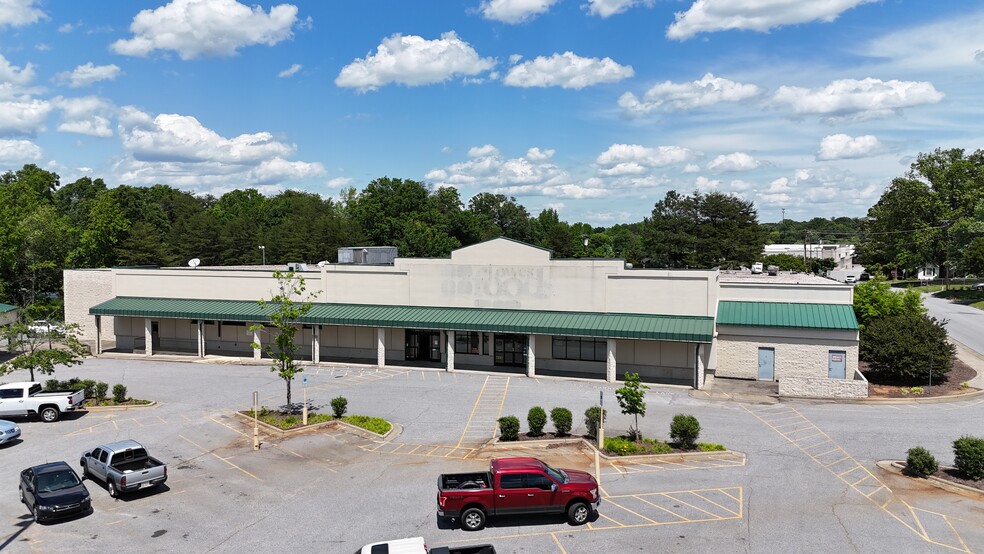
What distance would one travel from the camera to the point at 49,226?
77.7 m

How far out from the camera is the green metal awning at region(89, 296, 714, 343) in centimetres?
3956

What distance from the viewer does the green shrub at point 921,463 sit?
23.2m

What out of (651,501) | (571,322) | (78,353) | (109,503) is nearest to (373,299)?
(571,322)

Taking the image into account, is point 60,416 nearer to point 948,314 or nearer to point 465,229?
point 948,314

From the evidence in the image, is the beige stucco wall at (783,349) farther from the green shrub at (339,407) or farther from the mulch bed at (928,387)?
the green shrub at (339,407)

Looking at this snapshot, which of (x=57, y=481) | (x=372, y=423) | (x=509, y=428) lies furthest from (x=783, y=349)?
(x=57, y=481)

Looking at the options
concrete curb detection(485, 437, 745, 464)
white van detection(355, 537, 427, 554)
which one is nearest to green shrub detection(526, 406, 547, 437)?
concrete curb detection(485, 437, 745, 464)

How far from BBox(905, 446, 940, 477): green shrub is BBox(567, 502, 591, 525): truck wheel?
504 inches

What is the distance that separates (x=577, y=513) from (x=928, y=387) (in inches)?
1107

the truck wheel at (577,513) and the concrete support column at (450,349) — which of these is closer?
the truck wheel at (577,513)

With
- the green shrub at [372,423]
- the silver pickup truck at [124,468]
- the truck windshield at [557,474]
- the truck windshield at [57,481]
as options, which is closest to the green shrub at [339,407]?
the green shrub at [372,423]

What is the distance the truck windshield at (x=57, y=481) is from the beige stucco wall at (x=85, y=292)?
36.9 metres

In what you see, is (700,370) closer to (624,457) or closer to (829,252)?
(624,457)

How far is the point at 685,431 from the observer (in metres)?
26.3
